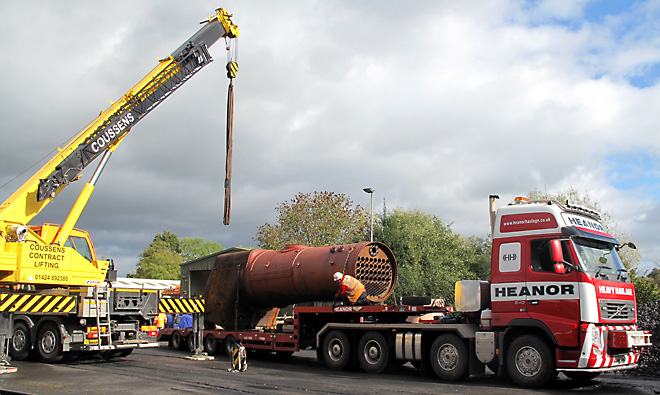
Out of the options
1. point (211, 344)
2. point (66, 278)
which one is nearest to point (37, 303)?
point (66, 278)

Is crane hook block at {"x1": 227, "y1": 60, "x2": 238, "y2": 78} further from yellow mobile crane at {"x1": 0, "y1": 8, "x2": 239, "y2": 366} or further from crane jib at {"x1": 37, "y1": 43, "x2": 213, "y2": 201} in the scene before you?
crane jib at {"x1": 37, "y1": 43, "x2": 213, "y2": 201}

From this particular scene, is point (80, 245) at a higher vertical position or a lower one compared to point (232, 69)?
lower

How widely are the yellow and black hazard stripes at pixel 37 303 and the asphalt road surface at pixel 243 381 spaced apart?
1421 millimetres

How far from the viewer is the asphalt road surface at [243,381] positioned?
1077 cm

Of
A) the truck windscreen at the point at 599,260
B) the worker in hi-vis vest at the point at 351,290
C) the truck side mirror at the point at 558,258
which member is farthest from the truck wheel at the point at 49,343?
the truck windscreen at the point at 599,260

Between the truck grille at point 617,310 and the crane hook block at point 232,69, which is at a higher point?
the crane hook block at point 232,69

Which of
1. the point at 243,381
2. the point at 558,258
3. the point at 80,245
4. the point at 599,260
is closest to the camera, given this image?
the point at 558,258

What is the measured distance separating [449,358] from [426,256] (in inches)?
1008

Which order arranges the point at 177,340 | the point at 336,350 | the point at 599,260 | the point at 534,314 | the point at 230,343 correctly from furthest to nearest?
the point at 177,340, the point at 230,343, the point at 336,350, the point at 599,260, the point at 534,314

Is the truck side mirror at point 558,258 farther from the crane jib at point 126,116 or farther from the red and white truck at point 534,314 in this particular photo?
the crane jib at point 126,116

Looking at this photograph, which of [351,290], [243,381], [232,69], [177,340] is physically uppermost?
[232,69]

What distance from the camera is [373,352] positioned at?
14.0 m

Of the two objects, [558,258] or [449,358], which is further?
Answer: [449,358]

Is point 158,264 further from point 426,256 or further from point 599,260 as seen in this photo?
point 599,260
